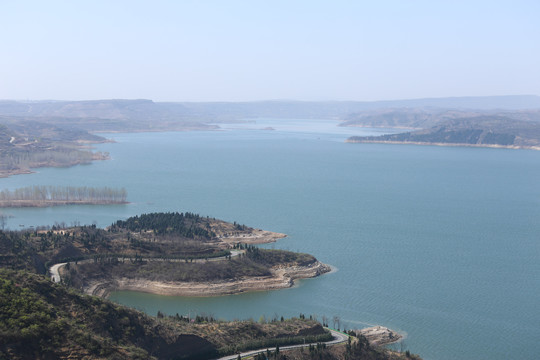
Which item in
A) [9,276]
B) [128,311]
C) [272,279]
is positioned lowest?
[272,279]

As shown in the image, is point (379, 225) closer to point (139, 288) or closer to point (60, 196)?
point (139, 288)

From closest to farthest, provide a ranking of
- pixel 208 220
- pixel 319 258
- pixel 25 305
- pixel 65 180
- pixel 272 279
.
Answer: pixel 25 305 < pixel 272 279 < pixel 319 258 < pixel 208 220 < pixel 65 180

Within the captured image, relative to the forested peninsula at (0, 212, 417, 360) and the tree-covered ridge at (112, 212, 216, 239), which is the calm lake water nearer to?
the forested peninsula at (0, 212, 417, 360)

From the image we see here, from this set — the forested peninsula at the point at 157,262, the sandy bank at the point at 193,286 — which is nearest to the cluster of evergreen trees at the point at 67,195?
the forested peninsula at the point at 157,262

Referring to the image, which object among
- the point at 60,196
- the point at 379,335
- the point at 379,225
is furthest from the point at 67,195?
the point at 379,335

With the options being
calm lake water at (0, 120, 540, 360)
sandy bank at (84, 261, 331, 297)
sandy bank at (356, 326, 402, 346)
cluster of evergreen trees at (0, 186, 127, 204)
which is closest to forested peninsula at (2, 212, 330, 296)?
sandy bank at (84, 261, 331, 297)

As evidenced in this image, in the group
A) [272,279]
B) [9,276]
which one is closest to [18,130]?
[272,279]

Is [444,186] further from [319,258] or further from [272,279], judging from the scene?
[272,279]
